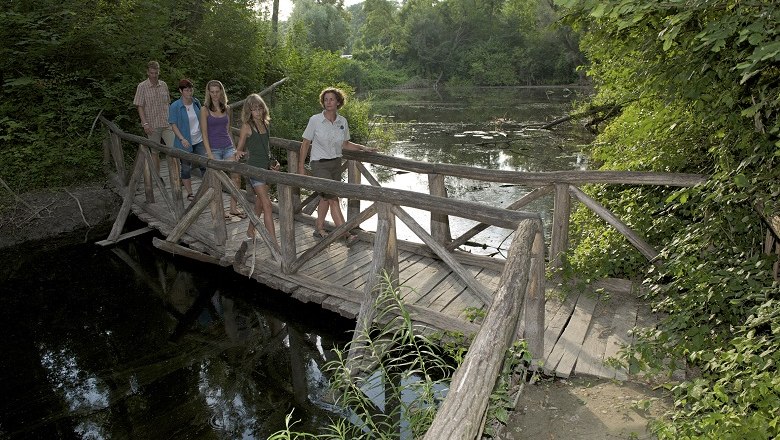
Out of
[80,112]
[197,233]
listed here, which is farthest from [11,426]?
[80,112]

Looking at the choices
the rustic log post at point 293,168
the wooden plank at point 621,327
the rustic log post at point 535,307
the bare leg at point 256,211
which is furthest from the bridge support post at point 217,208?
the wooden plank at point 621,327

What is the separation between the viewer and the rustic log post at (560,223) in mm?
4727

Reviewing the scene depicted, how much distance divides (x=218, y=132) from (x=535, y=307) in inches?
184

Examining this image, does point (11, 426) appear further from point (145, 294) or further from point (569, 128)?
point (569, 128)

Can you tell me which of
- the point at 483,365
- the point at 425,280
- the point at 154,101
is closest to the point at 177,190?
the point at 154,101

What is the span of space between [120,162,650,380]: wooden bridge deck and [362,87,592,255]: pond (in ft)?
9.00

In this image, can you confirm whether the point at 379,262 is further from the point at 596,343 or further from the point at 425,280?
the point at 596,343

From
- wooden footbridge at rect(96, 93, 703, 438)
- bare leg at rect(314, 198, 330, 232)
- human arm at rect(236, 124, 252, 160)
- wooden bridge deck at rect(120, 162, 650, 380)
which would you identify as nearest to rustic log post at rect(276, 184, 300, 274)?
wooden footbridge at rect(96, 93, 703, 438)

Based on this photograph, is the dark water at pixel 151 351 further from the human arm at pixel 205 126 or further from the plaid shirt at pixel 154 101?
the plaid shirt at pixel 154 101

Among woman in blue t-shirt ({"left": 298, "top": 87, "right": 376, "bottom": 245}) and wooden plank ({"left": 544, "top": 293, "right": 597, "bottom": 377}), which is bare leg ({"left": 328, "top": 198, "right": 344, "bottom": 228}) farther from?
wooden plank ({"left": 544, "top": 293, "right": 597, "bottom": 377})

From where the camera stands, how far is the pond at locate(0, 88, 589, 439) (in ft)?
13.7

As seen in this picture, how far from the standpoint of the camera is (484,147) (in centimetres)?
1683

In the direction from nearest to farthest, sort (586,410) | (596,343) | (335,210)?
(586,410) → (596,343) → (335,210)

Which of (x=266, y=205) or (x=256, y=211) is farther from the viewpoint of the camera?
(x=256, y=211)
